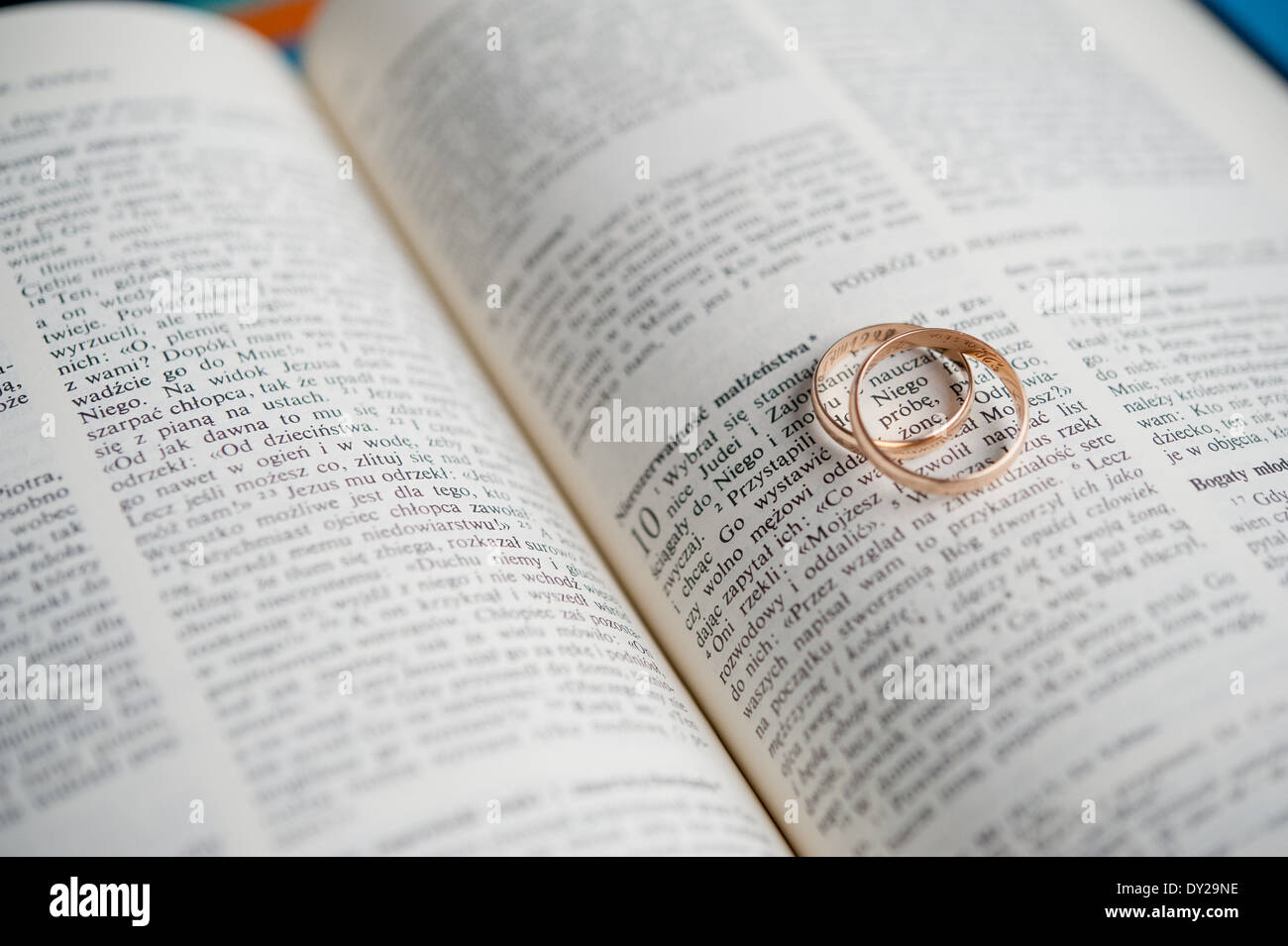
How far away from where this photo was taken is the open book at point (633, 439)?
484mm

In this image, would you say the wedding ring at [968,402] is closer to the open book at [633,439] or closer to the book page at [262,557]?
the open book at [633,439]

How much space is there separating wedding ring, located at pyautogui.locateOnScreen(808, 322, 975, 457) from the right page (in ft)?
0.03

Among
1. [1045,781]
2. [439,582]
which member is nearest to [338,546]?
[439,582]

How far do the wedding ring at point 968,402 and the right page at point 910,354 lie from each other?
0.03ft

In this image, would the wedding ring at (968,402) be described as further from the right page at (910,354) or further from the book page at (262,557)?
the book page at (262,557)

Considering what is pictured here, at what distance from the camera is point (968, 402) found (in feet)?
1.88

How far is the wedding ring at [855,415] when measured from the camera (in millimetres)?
573

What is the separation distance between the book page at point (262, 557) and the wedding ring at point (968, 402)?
0.19 meters

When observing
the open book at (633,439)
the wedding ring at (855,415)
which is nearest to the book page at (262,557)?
the open book at (633,439)

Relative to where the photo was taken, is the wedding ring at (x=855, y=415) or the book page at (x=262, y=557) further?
the wedding ring at (x=855, y=415)

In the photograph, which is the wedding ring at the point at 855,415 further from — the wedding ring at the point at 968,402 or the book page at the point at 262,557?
the book page at the point at 262,557

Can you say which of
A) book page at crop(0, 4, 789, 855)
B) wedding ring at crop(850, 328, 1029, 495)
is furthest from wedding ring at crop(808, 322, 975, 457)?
book page at crop(0, 4, 789, 855)

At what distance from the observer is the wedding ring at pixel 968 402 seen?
547mm
